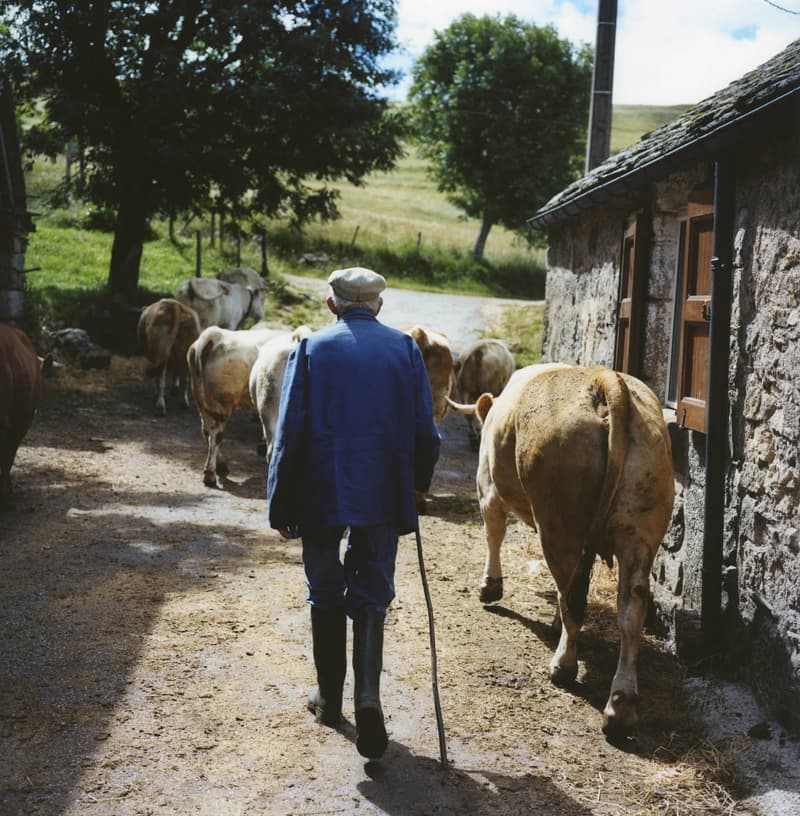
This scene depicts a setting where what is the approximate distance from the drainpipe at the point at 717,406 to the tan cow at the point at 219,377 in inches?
231

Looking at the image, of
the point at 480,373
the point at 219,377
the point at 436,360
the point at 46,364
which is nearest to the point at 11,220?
the point at 46,364

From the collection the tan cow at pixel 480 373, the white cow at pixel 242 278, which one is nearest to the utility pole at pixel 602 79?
the tan cow at pixel 480 373

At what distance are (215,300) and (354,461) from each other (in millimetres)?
14347

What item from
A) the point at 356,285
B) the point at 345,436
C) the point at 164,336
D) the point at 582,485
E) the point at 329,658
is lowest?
the point at 329,658

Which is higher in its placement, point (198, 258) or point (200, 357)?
point (198, 258)

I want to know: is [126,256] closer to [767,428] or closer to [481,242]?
[767,428]

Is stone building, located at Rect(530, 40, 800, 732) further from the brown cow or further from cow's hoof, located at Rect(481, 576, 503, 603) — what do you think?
the brown cow

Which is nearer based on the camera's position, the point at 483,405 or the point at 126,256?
the point at 483,405

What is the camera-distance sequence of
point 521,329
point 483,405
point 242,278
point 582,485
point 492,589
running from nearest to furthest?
point 582,485 < point 492,589 < point 483,405 < point 242,278 < point 521,329

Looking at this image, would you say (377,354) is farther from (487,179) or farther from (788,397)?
(487,179)

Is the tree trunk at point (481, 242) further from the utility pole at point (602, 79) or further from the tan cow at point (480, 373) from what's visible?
the utility pole at point (602, 79)

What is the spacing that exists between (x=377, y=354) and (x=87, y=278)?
64.6ft

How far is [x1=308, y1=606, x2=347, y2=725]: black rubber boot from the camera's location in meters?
4.08

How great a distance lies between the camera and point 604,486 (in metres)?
4.25
